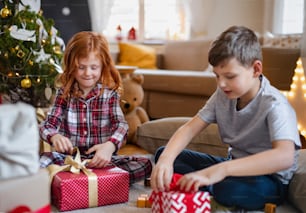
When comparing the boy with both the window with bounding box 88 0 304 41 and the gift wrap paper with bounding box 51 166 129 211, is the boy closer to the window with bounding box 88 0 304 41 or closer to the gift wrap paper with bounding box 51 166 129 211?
the gift wrap paper with bounding box 51 166 129 211

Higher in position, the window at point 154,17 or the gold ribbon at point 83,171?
the window at point 154,17

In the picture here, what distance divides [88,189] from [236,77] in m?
0.56

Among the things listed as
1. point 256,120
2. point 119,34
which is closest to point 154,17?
point 119,34

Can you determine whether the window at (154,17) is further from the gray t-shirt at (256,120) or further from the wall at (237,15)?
the gray t-shirt at (256,120)

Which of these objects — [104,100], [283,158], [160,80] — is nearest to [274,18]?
[160,80]

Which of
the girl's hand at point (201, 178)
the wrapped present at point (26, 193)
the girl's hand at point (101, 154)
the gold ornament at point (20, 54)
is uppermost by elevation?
the gold ornament at point (20, 54)

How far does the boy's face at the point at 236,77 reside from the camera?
48.4 inches

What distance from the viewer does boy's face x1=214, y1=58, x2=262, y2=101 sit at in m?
1.23

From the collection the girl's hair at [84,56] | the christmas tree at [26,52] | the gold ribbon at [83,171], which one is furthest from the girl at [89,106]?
the christmas tree at [26,52]

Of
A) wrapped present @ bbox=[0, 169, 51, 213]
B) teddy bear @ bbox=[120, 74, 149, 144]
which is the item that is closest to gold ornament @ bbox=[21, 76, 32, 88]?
teddy bear @ bbox=[120, 74, 149, 144]

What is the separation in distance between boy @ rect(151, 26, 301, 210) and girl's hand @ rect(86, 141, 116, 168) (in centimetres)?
22

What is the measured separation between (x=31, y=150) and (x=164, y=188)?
1.56ft

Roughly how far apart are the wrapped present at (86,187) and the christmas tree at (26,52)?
0.99m

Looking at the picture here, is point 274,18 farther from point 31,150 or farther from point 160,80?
point 31,150
